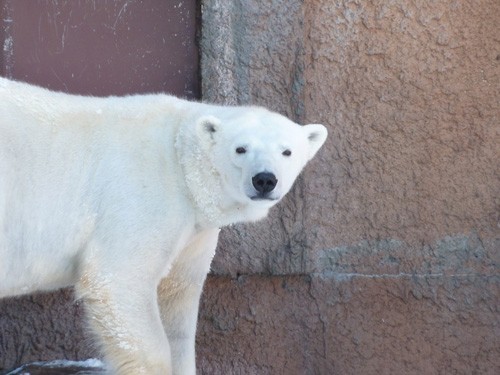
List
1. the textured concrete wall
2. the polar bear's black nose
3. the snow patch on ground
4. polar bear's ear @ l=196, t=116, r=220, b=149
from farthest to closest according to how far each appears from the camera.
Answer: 1. the textured concrete wall
2. the snow patch on ground
3. polar bear's ear @ l=196, t=116, r=220, b=149
4. the polar bear's black nose

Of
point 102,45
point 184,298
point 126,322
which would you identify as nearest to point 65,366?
point 184,298

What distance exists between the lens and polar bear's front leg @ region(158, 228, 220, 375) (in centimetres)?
445

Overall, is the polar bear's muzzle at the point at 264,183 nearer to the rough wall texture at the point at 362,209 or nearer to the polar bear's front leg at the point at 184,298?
the polar bear's front leg at the point at 184,298

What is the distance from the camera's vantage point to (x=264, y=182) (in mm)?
3941

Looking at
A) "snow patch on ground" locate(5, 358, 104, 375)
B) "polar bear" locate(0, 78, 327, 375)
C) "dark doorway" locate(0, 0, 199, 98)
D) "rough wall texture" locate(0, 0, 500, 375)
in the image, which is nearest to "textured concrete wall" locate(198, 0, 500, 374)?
"rough wall texture" locate(0, 0, 500, 375)

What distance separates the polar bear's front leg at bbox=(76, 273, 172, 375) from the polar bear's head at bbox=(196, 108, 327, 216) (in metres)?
→ 0.52

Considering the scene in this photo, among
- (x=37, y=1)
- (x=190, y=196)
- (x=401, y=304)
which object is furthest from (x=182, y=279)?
(x=37, y=1)

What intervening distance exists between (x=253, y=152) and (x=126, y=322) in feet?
2.58

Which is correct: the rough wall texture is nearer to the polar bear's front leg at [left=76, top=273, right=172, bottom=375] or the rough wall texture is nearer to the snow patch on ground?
the snow patch on ground

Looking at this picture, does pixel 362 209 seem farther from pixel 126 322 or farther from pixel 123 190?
pixel 126 322

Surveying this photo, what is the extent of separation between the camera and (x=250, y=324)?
525 cm

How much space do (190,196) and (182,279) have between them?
18.3 inches

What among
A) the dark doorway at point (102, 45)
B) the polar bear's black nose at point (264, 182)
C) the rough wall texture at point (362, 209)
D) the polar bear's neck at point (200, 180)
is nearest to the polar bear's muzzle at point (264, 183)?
the polar bear's black nose at point (264, 182)

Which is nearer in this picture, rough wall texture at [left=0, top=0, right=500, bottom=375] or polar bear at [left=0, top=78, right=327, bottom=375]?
polar bear at [left=0, top=78, right=327, bottom=375]
